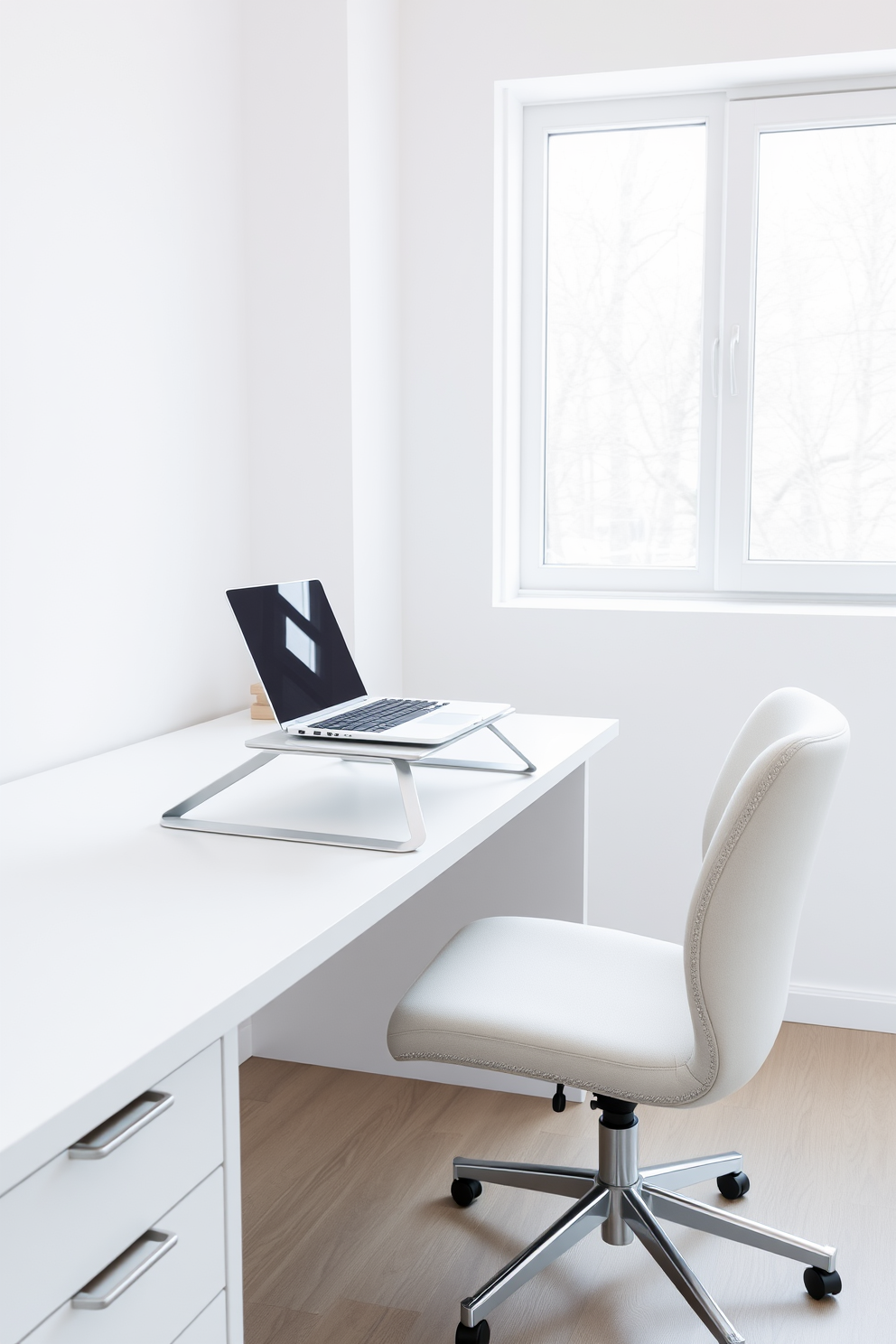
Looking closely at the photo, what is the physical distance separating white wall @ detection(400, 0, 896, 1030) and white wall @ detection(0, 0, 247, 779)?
1.51ft

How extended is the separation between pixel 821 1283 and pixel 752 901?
2.41ft

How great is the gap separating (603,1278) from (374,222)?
2059mm

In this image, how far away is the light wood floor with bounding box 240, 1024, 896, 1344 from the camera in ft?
5.60

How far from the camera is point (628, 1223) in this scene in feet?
5.78

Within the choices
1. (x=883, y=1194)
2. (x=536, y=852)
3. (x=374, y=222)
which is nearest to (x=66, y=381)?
(x=374, y=222)

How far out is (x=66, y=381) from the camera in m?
1.95

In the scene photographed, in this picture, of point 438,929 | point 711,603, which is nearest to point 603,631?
point 711,603

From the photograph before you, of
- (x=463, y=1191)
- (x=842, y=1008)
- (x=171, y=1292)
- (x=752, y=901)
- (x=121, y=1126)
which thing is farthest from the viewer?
(x=842, y=1008)

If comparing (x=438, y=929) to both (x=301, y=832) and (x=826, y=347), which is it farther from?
(x=826, y=347)

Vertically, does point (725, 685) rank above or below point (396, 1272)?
above

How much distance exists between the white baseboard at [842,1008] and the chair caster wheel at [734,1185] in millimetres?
774

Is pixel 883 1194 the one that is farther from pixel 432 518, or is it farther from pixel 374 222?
pixel 374 222

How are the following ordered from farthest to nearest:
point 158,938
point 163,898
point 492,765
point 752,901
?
point 492,765, point 752,901, point 163,898, point 158,938

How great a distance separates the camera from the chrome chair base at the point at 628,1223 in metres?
1.62
